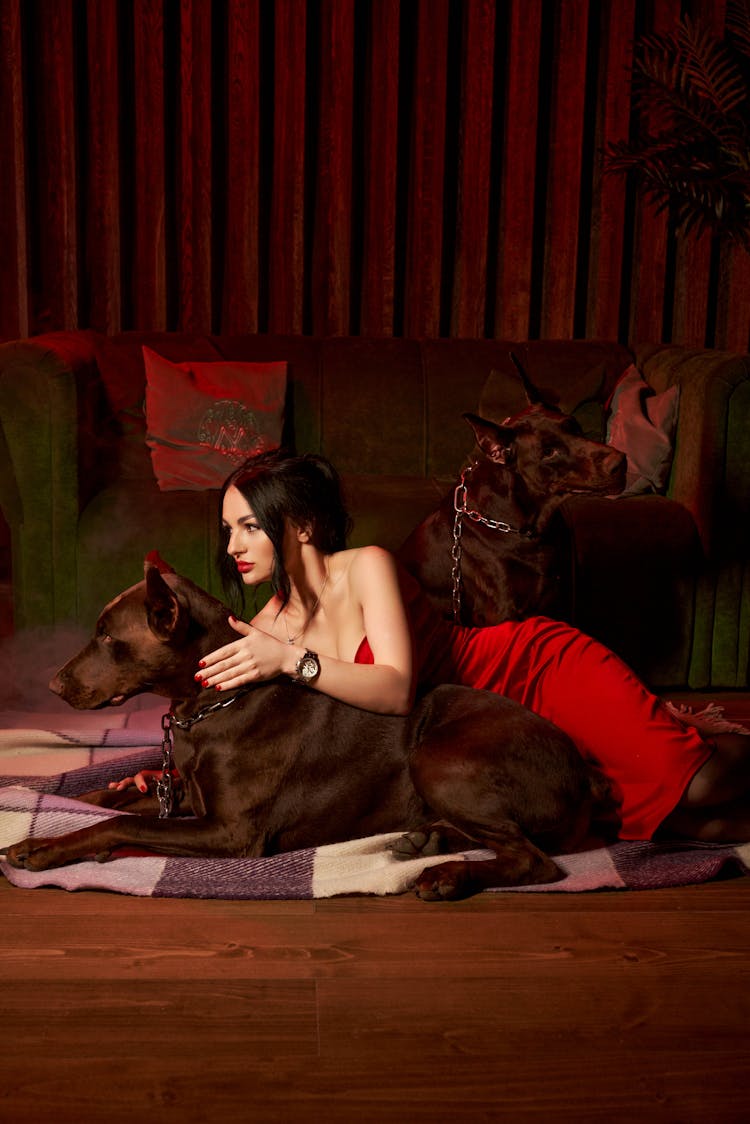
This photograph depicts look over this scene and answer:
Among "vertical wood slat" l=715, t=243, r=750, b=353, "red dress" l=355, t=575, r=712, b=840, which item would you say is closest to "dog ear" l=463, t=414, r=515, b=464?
"red dress" l=355, t=575, r=712, b=840

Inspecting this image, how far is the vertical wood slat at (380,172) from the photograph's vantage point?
16.5ft

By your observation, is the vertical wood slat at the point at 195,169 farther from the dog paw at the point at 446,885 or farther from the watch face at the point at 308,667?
the dog paw at the point at 446,885

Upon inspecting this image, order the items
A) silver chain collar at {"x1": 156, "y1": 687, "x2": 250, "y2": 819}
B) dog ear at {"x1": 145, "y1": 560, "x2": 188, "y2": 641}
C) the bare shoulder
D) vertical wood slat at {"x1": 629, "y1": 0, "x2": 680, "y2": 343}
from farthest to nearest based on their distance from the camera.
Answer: vertical wood slat at {"x1": 629, "y1": 0, "x2": 680, "y2": 343}, the bare shoulder, silver chain collar at {"x1": 156, "y1": 687, "x2": 250, "y2": 819}, dog ear at {"x1": 145, "y1": 560, "x2": 188, "y2": 641}

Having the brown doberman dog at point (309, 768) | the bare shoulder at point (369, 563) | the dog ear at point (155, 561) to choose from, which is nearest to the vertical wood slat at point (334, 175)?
the bare shoulder at point (369, 563)

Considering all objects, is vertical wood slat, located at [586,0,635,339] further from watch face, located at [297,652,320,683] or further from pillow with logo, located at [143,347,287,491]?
watch face, located at [297,652,320,683]

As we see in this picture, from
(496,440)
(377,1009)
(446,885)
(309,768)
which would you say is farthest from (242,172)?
(377,1009)

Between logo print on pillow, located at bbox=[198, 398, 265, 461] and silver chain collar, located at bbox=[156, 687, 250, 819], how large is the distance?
1.75 m

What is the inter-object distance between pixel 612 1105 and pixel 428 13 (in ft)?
15.7

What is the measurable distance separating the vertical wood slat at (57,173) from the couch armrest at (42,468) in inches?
56.7

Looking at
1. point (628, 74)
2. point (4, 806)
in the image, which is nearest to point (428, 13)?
point (628, 74)

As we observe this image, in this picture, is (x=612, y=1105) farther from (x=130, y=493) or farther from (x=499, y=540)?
(x=130, y=493)

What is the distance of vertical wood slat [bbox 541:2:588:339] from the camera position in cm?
516

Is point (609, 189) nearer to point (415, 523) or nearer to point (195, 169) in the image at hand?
point (195, 169)

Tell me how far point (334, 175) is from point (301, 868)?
147 inches
